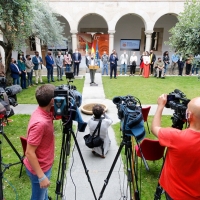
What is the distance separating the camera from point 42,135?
1.88 metres

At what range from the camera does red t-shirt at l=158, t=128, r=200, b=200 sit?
159cm

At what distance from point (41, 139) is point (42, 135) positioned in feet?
0.18

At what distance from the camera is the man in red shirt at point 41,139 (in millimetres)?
1823

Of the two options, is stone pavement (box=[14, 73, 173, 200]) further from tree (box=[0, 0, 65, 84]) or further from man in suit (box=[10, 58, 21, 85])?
man in suit (box=[10, 58, 21, 85])

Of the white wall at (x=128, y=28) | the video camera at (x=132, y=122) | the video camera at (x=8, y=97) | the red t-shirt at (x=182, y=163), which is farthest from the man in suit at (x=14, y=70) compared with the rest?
the white wall at (x=128, y=28)

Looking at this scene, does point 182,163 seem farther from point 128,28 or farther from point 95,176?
point 128,28

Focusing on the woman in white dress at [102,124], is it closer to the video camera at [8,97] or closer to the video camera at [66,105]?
the video camera at [8,97]

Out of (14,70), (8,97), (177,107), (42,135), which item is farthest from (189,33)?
(14,70)

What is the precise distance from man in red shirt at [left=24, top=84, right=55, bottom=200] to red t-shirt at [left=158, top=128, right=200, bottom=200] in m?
1.10

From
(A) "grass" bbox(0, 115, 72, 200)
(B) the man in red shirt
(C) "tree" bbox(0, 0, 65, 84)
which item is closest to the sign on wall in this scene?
(C) "tree" bbox(0, 0, 65, 84)

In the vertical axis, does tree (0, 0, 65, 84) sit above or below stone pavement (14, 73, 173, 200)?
above

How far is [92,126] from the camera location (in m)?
3.90

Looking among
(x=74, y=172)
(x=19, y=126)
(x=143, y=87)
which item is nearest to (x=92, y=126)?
(x=74, y=172)

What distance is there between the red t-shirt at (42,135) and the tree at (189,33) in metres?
4.19
